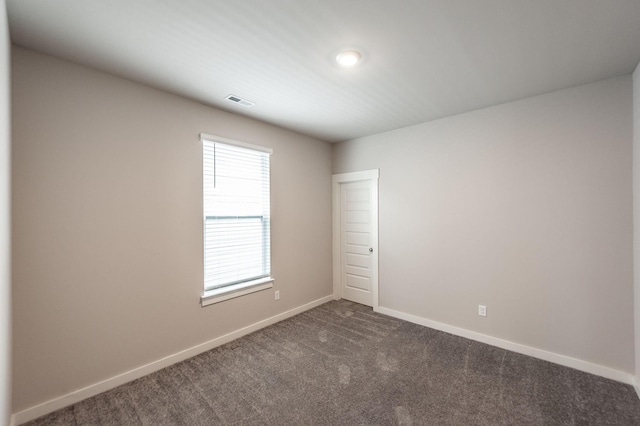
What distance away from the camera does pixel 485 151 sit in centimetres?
314

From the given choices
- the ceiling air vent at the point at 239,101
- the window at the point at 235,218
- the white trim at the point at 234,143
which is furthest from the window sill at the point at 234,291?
the ceiling air vent at the point at 239,101

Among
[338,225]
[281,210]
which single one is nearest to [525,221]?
[338,225]

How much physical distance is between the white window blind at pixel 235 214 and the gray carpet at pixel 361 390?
33.5 inches

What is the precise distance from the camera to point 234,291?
324 cm

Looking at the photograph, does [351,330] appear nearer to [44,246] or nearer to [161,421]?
[161,421]

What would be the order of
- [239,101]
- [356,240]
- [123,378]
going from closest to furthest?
[123,378] < [239,101] < [356,240]

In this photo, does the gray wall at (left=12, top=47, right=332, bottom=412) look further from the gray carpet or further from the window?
the gray carpet

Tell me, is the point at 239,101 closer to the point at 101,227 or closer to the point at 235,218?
the point at 235,218

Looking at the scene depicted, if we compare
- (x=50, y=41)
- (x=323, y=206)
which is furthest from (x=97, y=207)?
(x=323, y=206)

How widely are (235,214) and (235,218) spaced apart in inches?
1.9

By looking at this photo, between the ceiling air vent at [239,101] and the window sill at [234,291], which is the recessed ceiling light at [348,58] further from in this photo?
the window sill at [234,291]

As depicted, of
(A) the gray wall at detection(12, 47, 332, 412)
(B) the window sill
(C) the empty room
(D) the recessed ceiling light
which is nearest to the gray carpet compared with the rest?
(C) the empty room

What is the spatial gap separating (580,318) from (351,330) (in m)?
2.30

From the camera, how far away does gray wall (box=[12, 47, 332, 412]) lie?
2000 millimetres
